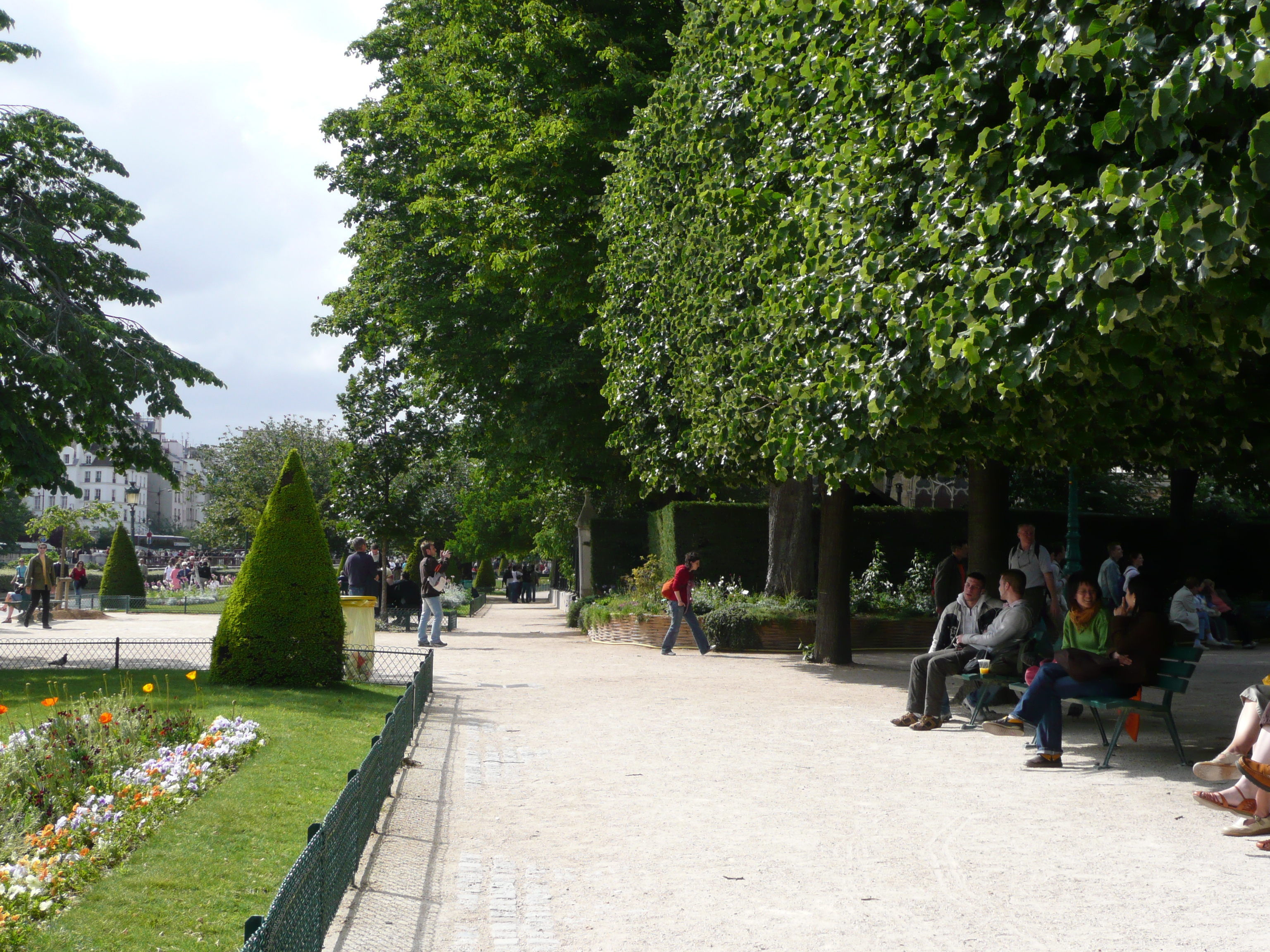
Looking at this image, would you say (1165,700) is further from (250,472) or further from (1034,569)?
(250,472)

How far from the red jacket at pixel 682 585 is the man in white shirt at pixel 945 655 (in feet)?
26.6

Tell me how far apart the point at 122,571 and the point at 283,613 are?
86.1 ft

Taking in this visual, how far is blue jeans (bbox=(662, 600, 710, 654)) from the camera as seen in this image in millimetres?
18969

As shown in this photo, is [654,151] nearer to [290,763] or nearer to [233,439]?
[290,763]

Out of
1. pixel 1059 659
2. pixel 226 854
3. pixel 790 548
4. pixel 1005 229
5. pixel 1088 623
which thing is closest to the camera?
pixel 226 854

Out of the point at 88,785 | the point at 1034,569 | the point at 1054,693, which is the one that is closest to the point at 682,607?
the point at 1034,569

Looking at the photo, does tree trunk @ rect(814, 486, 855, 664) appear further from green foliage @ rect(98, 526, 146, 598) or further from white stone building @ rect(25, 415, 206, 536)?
white stone building @ rect(25, 415, 206, 536)

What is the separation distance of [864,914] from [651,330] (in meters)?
12.9

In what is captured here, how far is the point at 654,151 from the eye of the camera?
655 inches

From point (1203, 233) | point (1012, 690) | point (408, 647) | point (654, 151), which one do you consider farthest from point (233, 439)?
point (1203, 233)

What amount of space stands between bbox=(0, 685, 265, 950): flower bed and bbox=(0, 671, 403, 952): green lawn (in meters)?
0.11

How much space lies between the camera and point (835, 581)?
16984mm

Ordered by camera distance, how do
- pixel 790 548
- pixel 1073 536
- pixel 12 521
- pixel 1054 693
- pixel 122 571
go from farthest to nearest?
pixel 12 521, pixel 122 571, pixel 790 548, pixel 1073 536, pixel 1054 693

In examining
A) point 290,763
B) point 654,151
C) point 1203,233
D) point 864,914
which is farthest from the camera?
point 654,151
